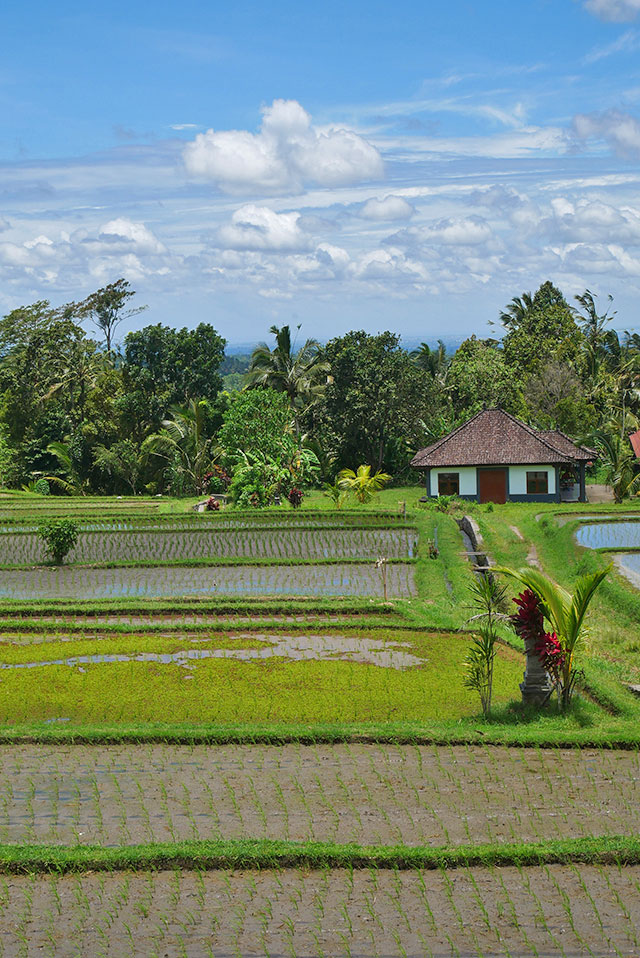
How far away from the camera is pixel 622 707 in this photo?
9578 mm

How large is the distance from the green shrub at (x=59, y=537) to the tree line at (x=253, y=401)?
37.4ft

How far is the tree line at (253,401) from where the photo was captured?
35750mm

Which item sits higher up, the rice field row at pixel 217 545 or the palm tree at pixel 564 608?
the palm tree at pixel 564 608

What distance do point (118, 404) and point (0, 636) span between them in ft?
80.6

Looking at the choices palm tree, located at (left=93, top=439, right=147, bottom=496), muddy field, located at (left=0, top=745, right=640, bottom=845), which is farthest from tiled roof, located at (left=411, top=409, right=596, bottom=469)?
muddy field, located at (left=0, top=745, right=640, bottom=845)

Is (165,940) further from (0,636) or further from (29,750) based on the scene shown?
(0,636)

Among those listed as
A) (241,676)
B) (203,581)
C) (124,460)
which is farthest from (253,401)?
(241,676)

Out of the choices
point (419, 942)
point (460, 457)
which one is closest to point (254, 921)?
point (419, 942)

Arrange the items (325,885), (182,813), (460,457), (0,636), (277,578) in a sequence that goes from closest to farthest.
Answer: (325,885)
(182,813)
(0,636)
(277,578)
(460,457)

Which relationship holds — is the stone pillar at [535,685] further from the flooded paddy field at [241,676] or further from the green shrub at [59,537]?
the green shrub at [59,537]

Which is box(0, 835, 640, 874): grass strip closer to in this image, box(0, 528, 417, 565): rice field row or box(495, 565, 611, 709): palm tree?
box(495, 565, 611, 709): palm tree

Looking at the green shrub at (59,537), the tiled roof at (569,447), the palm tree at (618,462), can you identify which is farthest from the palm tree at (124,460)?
the green shrub at (59,537)

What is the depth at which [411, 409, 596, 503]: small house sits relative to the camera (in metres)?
31.6

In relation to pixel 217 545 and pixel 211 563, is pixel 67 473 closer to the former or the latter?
pixel 217 545
